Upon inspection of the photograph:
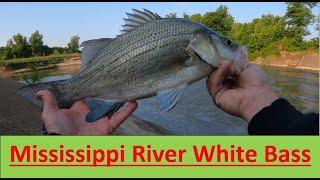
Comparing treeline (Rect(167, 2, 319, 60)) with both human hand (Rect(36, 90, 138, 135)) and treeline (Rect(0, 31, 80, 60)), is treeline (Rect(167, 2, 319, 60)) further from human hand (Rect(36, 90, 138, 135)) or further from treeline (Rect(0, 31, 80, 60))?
human hand (Rect(36, 90, 138, 135))

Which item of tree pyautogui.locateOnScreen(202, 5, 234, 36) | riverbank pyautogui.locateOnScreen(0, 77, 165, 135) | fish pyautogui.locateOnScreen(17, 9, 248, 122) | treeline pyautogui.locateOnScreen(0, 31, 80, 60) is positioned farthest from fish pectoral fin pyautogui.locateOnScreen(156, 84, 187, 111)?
treeline pyautogui.locateOnScreen(0, 31, 80, 60)

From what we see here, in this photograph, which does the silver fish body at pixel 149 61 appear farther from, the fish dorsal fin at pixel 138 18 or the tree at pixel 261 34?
the tree at pixel 261 34

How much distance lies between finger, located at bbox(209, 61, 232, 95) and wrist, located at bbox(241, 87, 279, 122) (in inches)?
9.7

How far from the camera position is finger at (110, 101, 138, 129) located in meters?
3.35

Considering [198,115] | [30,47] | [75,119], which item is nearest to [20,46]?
[30,47]

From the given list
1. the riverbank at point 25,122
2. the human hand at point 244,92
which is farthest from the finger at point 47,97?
the riverbank at point 25,122

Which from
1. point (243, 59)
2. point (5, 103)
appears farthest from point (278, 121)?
point (5, 103)

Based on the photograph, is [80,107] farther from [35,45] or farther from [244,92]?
[35,45]

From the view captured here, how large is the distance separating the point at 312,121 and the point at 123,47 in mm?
1357

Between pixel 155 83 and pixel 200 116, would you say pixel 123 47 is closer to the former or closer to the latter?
pixel 155 83

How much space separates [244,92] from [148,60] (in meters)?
0.88

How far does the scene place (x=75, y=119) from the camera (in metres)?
3.49

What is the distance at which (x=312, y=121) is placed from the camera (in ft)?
9.34

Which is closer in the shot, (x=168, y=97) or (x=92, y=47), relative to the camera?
(x=168, y=97)
